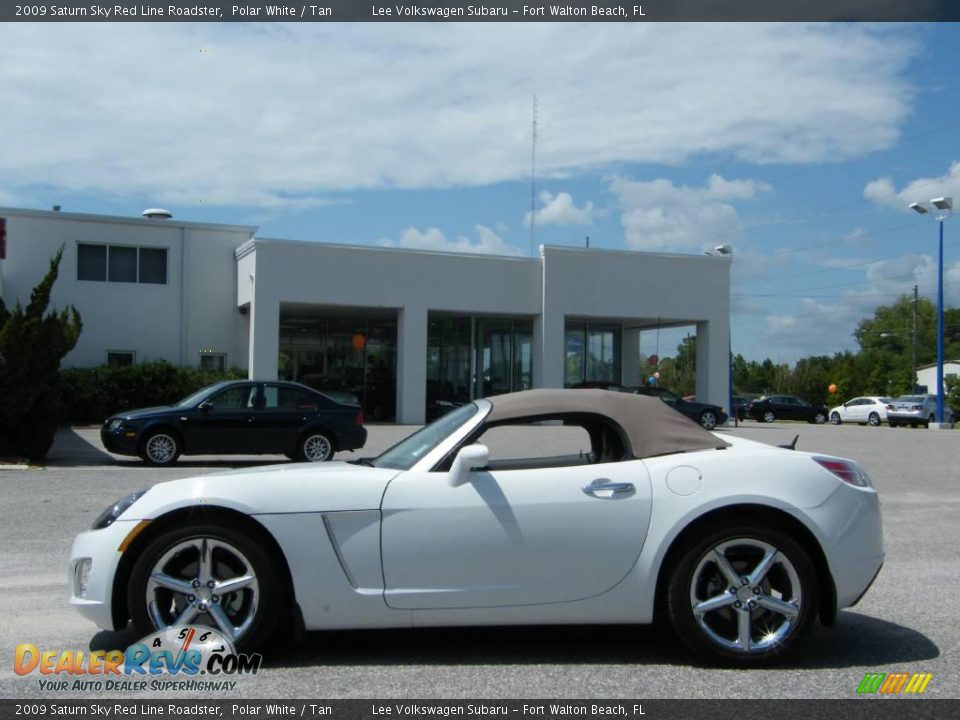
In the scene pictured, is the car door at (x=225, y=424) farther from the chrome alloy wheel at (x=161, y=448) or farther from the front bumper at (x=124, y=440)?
the front bumper at (x=124, y=440)

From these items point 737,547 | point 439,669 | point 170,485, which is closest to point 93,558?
point 170,485

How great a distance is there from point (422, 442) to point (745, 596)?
1824 mm

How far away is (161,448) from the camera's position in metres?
16.2

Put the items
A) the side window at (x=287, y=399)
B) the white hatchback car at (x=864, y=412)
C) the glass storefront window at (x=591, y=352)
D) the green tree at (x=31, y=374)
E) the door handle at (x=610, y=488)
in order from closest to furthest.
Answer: the door handle at (x=610, y=488), the green tree at (x=31, y=374), the side window at (x=287, y=399), the glass storefront window at (x=591, y=352), the white hatchback car at (x=864, y=412)

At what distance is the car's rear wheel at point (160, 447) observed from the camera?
1616 centimetres

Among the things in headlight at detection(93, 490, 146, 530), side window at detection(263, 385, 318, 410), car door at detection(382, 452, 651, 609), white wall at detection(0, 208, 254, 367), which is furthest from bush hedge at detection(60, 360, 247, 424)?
car door at detection(382, 452, 651, 609)

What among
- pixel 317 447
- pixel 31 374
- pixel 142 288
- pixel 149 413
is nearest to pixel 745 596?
pixel 317 447

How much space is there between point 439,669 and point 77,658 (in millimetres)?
1832

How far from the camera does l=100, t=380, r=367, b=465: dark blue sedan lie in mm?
16172

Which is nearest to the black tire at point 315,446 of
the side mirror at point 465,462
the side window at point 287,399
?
the side window at point 287,399

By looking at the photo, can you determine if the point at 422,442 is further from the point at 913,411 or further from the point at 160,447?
the point at 913,411

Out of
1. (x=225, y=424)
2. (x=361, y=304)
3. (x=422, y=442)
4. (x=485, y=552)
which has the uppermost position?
(x=361, y=304)

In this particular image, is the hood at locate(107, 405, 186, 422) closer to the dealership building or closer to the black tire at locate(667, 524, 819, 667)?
the dealership building

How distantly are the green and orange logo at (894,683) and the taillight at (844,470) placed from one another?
37.0 inches
